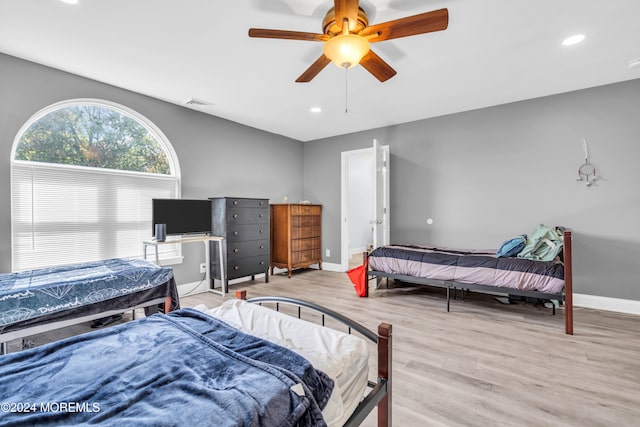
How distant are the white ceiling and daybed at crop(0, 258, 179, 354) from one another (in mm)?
1983

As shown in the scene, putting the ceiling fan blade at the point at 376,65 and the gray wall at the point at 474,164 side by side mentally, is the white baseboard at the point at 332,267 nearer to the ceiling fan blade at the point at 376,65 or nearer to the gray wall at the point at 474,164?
the gray wall at the point at 474,164

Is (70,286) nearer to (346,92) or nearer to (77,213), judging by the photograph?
(77,213)

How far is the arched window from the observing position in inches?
A: 114

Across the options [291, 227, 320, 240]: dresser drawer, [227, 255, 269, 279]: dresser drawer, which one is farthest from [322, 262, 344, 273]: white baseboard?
[227, 255, 269, 279]: dresser drawer

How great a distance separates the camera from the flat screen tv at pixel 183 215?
3.59 meters

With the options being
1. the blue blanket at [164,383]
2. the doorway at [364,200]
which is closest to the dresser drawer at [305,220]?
the doorway at [364,200]

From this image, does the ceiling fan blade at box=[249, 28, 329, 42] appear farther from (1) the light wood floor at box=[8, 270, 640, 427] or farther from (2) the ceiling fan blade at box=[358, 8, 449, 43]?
(1) the light wood floor at box=[8, 270, 640, 427]

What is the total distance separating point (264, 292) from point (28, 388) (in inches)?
127

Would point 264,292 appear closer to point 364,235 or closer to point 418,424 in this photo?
point 418,424

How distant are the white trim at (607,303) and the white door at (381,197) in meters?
2.43

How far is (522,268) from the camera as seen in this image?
297cm

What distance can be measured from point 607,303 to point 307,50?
4328 mm

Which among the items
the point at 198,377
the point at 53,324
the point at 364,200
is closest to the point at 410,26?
the point at 198,377

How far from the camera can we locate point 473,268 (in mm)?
3205
